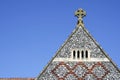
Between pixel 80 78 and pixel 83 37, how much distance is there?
8.43 ft

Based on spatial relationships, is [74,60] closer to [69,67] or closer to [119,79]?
[69,67]

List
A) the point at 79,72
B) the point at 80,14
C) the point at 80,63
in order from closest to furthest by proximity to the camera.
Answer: the point at 79,72 < the point at 80,63 < the point at 80,14

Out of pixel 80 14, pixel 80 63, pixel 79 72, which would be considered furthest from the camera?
pixel 80 14

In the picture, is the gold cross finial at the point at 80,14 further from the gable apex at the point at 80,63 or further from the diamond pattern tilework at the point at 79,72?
the diamond pattern tilework at the point at 79,72

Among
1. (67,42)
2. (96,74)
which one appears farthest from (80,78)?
(67,42)

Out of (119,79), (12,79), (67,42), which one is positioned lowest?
(12,79)

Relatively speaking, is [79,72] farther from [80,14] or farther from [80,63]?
[80,14]

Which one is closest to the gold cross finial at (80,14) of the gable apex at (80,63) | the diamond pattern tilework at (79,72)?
the gable apex at (80,63)

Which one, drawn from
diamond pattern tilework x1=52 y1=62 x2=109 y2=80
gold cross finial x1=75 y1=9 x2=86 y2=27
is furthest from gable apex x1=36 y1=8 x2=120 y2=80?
gold cross finial x1=75 y1=9 x2=86 y2=27

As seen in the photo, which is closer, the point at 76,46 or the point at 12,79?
the point at 76,46

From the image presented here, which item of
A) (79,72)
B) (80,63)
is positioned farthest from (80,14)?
(79,72)

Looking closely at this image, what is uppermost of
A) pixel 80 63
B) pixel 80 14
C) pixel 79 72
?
pixel 80 14

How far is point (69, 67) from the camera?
21.4 m

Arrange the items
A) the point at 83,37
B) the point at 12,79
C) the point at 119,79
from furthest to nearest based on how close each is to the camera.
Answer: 1. the point at 12,79
2. the point at 83,37
3. the point at 119,79
